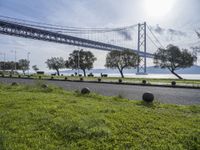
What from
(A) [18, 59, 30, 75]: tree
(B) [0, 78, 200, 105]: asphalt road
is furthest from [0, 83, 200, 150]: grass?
(A) [18, 59, 30, 75]: tree

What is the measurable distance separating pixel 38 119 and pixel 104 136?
2.36m

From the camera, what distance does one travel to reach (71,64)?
238ft

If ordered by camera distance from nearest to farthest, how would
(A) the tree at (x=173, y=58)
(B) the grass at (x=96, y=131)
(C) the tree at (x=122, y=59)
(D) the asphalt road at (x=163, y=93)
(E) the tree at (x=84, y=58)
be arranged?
(B) the grass at (x=96, y=131) < (D) the asphalt road at (x=163, y=93) < (A) the tree at (x=173, y=58) < (C) the tree at (x=122, y=59) < (E) the tree at (x=84, y=58)

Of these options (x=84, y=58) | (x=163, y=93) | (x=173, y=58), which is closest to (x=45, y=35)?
(x=84, y=58)

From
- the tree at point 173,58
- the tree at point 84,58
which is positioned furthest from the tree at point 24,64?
the tree at point 173,58

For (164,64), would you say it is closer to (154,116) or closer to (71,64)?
(71,64)

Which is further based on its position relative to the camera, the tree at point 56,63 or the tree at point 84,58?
the tree at point 56,63

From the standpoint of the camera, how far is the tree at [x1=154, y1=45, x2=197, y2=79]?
46.8m

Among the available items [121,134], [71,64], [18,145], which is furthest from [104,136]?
[71,64]

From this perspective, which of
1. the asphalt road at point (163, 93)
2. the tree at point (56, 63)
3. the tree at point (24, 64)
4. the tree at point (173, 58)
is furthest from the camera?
the tree at point (24, 64)

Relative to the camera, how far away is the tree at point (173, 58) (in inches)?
1843

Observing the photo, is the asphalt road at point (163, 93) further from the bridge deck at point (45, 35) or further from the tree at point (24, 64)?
the tree at point (24, 64)

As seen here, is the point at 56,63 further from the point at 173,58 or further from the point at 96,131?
the point at 96,131

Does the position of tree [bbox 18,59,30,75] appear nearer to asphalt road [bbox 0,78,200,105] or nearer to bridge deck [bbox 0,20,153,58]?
bridge deck [bbox 0,20,153,58]
